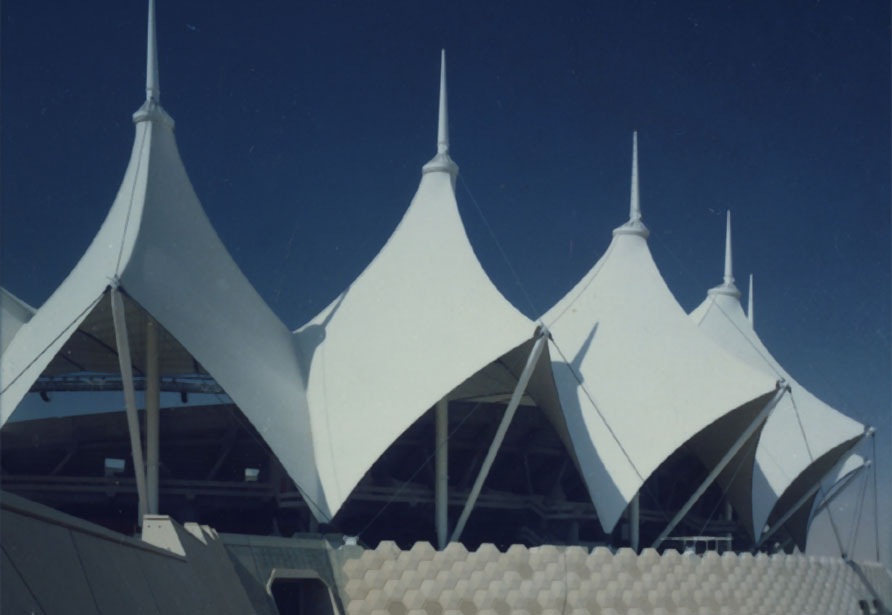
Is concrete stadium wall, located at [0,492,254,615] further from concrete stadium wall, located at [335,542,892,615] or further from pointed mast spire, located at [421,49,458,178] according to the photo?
pointed mast spire, located at [421,49,458,178]

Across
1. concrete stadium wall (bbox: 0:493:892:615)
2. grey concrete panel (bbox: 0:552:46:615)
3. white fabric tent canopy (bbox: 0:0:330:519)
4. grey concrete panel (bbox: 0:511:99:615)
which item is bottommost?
grey concrete panel (bbox: 0:552:46:615)

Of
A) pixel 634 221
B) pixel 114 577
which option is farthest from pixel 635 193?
pixel 114 577

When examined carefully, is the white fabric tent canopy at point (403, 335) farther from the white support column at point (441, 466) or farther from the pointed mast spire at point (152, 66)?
the pointed mast spire at point (152, 66)

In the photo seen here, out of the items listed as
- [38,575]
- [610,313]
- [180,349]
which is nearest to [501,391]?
[610,313]

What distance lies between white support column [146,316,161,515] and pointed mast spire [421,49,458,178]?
8575mm

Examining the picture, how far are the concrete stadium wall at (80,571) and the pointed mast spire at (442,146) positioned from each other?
16.4m

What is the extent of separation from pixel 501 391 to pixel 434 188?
5.40m

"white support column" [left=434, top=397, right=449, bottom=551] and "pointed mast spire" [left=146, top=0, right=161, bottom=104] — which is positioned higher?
"pointed mast spire" [left=146, top=0, right=161, bottom=104]

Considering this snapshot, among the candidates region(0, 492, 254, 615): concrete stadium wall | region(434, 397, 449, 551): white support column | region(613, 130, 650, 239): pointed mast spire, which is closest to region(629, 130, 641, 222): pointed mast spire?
region(613, 130, 650, 239): pointed mast spire

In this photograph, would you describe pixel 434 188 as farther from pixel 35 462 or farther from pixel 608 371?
pixel 35 462

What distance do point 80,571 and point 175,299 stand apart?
47.6 ft

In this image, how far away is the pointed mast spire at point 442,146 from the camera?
1059 inches

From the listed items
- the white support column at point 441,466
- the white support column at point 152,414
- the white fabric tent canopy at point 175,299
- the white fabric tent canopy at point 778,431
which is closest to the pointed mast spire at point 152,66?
the white fabric tent canopy at point 175,299

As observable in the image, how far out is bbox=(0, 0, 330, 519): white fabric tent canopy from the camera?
20094 mm
